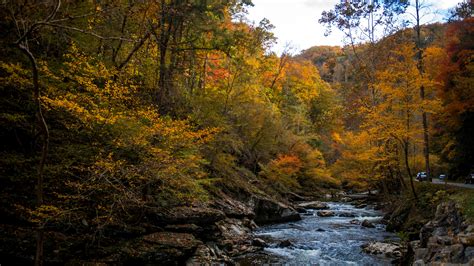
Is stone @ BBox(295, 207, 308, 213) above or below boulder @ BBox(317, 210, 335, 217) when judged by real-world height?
below

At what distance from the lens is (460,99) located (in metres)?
20.2

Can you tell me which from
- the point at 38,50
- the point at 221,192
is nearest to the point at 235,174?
the point at 221,192

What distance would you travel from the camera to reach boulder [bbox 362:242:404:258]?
12.5 m

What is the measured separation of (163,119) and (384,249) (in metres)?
9.84

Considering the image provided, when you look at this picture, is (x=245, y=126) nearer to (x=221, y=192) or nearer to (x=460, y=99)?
(x=221, y=192)

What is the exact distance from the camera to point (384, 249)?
13.1m

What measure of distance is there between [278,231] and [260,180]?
26.4 ft

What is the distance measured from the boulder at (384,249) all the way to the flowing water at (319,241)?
0.31 m

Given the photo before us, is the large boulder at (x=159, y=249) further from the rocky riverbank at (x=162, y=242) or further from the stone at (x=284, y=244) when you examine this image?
the stone at (x=284, y=244)

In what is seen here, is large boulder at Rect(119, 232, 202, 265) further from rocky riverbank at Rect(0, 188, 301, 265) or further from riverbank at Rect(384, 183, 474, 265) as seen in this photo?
riverbank at Rect(384, 183, 474, 265)

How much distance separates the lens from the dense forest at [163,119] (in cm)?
868

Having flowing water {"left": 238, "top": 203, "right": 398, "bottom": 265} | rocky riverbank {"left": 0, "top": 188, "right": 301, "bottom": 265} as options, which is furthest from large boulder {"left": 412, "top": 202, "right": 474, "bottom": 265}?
rocky riverbank {"left": 0, "top": 188, "right": 301, "bottom": 265}

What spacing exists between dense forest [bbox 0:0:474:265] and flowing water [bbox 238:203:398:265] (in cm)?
174

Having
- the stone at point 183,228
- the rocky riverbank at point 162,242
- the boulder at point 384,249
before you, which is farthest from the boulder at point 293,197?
the stone at point 183,228
